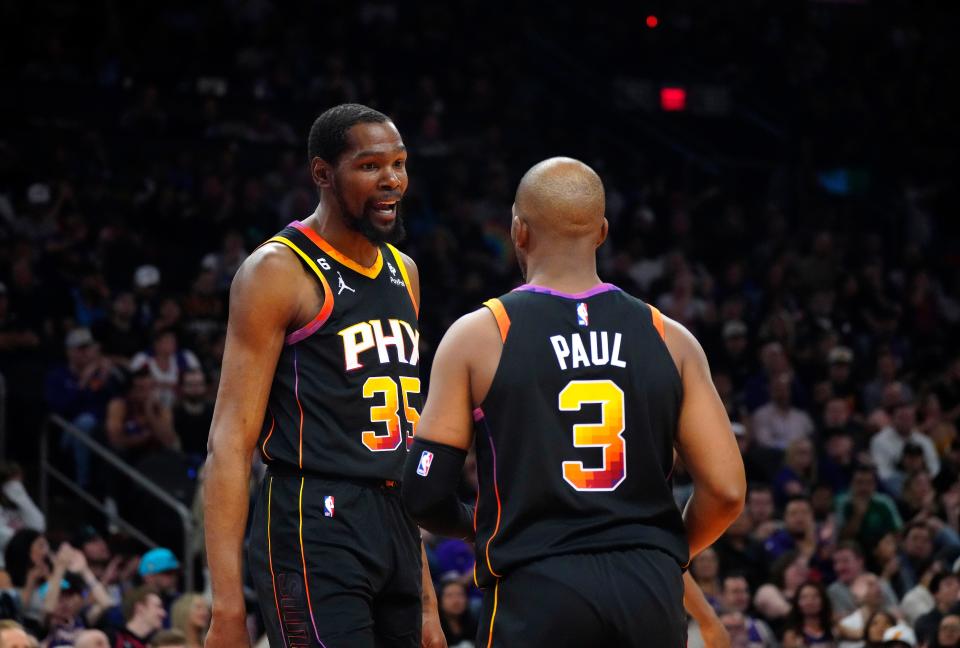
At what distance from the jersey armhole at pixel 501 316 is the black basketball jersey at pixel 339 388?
895 millimetres

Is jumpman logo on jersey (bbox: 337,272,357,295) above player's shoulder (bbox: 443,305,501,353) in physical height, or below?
above

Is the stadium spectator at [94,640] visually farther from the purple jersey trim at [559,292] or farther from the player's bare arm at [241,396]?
the purple jersey trim at [559,292]

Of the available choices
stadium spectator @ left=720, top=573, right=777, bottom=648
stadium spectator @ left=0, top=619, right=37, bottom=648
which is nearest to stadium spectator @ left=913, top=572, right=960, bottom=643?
stadium spectator @ left=720, top=573, right=777, bottom=648

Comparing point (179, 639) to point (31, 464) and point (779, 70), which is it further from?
point (779, 70)

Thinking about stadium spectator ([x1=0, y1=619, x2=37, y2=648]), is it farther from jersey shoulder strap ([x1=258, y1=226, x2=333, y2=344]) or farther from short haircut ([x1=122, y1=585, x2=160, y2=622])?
jersey shoulder strap ([x1=258, y1=226, x2=333, y2=344])

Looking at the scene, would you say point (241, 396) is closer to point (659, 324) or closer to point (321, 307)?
point (321, 307)

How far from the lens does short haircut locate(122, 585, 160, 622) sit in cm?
945

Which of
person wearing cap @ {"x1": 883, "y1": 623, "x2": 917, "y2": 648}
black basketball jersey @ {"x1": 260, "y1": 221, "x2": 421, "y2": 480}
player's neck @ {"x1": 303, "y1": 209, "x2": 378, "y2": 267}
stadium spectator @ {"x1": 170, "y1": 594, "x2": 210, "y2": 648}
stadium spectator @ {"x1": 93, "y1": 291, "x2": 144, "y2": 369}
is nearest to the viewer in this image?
black basketball jersey @ {"x1": 260, "y1": 221, "x2": 421, "y2": 480}

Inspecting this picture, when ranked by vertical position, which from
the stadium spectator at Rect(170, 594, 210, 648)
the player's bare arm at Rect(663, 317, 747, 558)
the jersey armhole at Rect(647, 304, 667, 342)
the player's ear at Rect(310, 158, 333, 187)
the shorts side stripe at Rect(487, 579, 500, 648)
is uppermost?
the player's ear at Rect(310, 158, 333, 187)

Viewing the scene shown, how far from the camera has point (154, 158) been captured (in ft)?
54.1

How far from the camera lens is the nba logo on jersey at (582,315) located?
3.79m

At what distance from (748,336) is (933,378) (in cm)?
211

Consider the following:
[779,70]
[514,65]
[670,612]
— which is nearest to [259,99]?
[514,65]

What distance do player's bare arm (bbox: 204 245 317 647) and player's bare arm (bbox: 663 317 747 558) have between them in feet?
4.07
